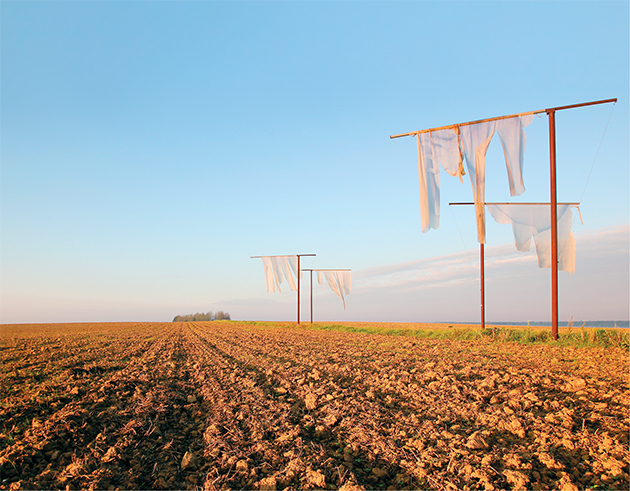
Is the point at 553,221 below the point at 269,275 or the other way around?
the other way around

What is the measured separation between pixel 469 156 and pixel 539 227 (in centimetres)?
548

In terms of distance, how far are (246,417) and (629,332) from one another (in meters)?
10.5

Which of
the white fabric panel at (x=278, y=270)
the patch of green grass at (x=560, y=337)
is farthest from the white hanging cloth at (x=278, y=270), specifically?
the patch of green grass at (x=560, y=337)

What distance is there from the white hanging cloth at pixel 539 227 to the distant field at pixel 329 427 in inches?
296

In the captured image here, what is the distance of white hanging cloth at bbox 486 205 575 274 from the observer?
566 inches

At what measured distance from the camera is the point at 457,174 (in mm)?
11961

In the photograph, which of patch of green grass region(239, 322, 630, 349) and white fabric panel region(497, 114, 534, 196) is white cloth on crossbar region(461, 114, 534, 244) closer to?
white fabric panel region(497, 114, 534, 196)

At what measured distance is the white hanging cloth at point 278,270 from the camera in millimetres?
30438

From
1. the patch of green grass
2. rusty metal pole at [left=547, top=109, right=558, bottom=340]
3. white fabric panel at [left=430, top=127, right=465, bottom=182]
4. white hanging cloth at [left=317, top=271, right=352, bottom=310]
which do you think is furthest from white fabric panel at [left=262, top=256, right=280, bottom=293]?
rusty metal pole at [left=547, top=109, right=558, bottom=340]

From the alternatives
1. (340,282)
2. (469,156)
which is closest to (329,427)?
(469,156)

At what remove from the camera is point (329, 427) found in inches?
169

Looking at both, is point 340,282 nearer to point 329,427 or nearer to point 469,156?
point 469,156

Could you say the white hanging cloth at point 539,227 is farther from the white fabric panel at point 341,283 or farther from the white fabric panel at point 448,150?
the white fabric panel at point 341,283

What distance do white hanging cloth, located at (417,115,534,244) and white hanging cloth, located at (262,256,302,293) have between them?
18823 millimetres
